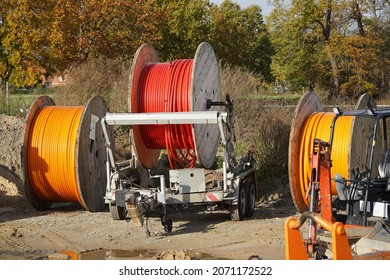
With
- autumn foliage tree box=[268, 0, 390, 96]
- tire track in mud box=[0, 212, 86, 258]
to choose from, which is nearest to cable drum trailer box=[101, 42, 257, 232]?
tire track in mud box=[0, 212, 86, 258]

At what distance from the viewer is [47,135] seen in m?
13.6

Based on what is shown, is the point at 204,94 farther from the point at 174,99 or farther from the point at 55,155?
the point at 55,155

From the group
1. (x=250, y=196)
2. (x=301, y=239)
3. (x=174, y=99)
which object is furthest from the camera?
(x=250, y=196)

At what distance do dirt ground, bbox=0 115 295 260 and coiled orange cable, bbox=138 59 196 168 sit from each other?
1.30 m

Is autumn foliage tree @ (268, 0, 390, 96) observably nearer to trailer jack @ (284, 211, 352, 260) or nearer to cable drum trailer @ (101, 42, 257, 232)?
cable drum trailer @ (101, 42, 257, 232)

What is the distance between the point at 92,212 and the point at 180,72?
3.02 m

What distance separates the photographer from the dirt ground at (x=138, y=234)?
10855 millimetres

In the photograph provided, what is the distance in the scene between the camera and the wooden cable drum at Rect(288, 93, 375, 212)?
41.8 ft

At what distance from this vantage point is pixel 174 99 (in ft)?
42.7

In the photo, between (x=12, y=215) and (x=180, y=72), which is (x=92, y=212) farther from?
(x=180, y=72)

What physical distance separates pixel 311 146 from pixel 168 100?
2.56 m

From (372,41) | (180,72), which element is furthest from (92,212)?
(372,41)

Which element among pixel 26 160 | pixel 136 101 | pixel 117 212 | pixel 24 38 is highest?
pixel 24 38

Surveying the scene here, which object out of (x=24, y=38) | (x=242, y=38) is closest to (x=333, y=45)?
(x=242, y=38)
